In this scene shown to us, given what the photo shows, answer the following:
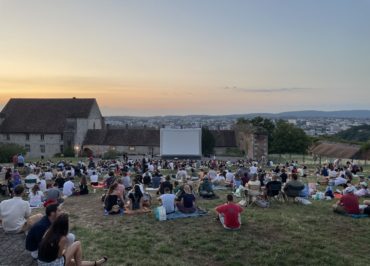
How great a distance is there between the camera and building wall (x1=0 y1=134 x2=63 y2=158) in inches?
2429

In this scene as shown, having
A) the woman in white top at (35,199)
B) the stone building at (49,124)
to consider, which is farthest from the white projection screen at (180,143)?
the woman in white top at (35,199)

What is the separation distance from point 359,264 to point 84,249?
5828mm

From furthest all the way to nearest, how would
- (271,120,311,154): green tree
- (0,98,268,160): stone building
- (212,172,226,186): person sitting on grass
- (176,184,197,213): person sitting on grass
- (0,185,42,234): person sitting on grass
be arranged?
(271,120,311,154): green tree → (0,98,268,160): stone building → (212,172,226,186): person sitting on grass → (176,184,197,213): person sitting on grass → (0,185,42,234): person sitting on grass

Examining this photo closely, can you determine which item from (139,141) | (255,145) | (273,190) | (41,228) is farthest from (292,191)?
(139,141)

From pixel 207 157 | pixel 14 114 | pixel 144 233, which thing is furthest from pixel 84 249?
pixel 14 114

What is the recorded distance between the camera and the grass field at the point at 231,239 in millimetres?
8250

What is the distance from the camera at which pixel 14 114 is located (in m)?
64.6

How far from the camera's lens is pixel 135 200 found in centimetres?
1252

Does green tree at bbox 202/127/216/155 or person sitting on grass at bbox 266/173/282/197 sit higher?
person sitting on grass at bbox 266/173/282/197

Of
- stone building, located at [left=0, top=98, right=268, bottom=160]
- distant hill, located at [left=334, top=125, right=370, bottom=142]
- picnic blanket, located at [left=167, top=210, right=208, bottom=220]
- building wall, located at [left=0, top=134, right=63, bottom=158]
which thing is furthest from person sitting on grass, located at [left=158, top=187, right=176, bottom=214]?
distant hill, located at [left=334, top=125, right=370, bottom=142]

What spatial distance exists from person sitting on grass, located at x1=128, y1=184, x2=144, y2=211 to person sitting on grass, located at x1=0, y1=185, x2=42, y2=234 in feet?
11.9

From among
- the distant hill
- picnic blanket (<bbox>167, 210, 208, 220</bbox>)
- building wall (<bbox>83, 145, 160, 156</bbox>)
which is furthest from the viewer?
the distant hill

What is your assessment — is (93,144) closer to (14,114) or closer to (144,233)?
(14,114)

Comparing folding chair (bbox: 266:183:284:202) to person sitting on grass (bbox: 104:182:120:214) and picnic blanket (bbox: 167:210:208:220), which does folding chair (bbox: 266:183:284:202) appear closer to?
picnic blanket (bbox: 167:210:208:220)
